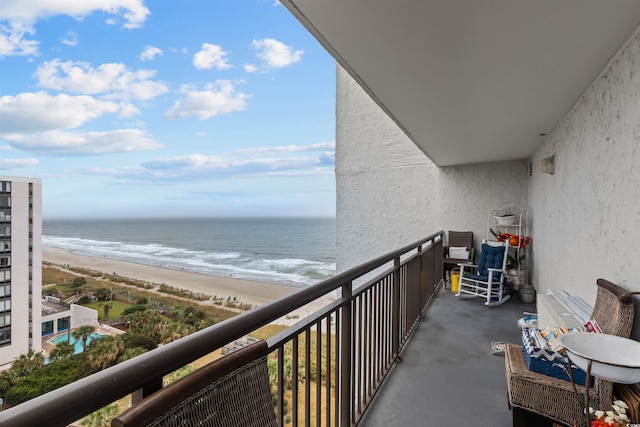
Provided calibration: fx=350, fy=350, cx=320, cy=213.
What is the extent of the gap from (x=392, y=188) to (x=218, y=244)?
2557 centimetres

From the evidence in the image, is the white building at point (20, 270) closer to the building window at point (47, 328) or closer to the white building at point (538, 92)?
the building window at point (47, 328)

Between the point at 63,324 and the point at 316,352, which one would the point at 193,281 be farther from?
the point at 316,352

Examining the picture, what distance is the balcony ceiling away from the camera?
149 centimetres

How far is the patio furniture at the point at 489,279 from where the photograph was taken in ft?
15.4

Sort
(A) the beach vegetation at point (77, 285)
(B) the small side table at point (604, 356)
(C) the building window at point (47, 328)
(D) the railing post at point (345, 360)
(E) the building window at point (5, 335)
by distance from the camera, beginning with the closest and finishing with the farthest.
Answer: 1. (B) the small side table at point (604, 356)
2. (D) the railing post at point (345, 360)
3. (E) the building window at point (5, 335)
4. (C) the building window at point (47, 328)
5. (A) the beach vegetation at point (77, 285)

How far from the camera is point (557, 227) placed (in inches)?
140

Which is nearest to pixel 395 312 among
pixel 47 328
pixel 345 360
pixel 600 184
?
pixel 345 360

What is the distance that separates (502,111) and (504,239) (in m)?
2.94

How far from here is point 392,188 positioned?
23.1 ft

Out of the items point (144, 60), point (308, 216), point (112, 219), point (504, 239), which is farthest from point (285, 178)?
point (504, 239)

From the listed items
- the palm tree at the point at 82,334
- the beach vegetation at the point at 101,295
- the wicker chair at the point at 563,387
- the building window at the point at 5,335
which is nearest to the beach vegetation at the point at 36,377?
the building window at the point at 5,335

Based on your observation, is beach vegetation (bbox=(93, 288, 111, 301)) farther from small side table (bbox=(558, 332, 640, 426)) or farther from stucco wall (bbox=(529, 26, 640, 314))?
small side table (bbox=(558, 332, 640, 426))

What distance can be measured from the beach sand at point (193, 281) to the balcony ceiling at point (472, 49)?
12.6m

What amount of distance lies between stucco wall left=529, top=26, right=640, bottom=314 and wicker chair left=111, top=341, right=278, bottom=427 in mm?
1954
